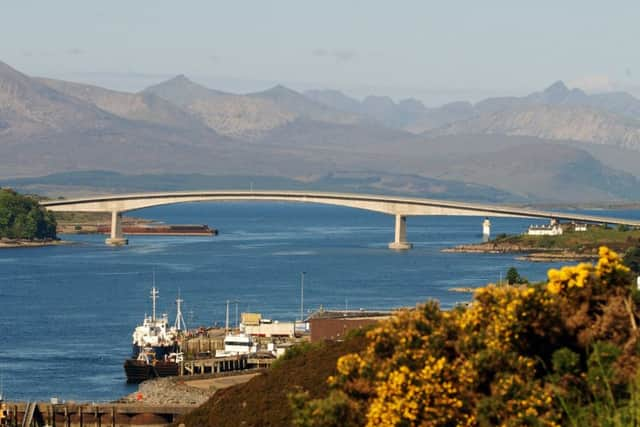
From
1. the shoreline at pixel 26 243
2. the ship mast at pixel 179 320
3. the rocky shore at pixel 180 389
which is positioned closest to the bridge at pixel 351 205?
the shoreline at pixel 26 243

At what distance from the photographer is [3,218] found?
12325 cm

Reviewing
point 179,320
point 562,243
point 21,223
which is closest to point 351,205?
point 562,243

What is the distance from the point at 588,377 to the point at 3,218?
348 feet

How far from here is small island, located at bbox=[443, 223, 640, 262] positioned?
100562 mm

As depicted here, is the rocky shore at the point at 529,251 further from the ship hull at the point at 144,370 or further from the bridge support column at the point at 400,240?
the ship hull at the point at 144,370

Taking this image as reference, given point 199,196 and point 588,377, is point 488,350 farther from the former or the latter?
point 199,196

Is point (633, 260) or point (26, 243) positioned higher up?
point (633, 260)

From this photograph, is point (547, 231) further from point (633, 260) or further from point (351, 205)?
point (633, 260)

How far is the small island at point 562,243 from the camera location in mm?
100562

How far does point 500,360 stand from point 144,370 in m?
26.3

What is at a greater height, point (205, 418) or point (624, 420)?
point (624, 420)

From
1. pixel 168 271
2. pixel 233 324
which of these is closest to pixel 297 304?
pixel 233 324

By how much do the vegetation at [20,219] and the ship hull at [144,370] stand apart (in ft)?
257

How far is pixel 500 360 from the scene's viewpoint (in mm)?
20844
